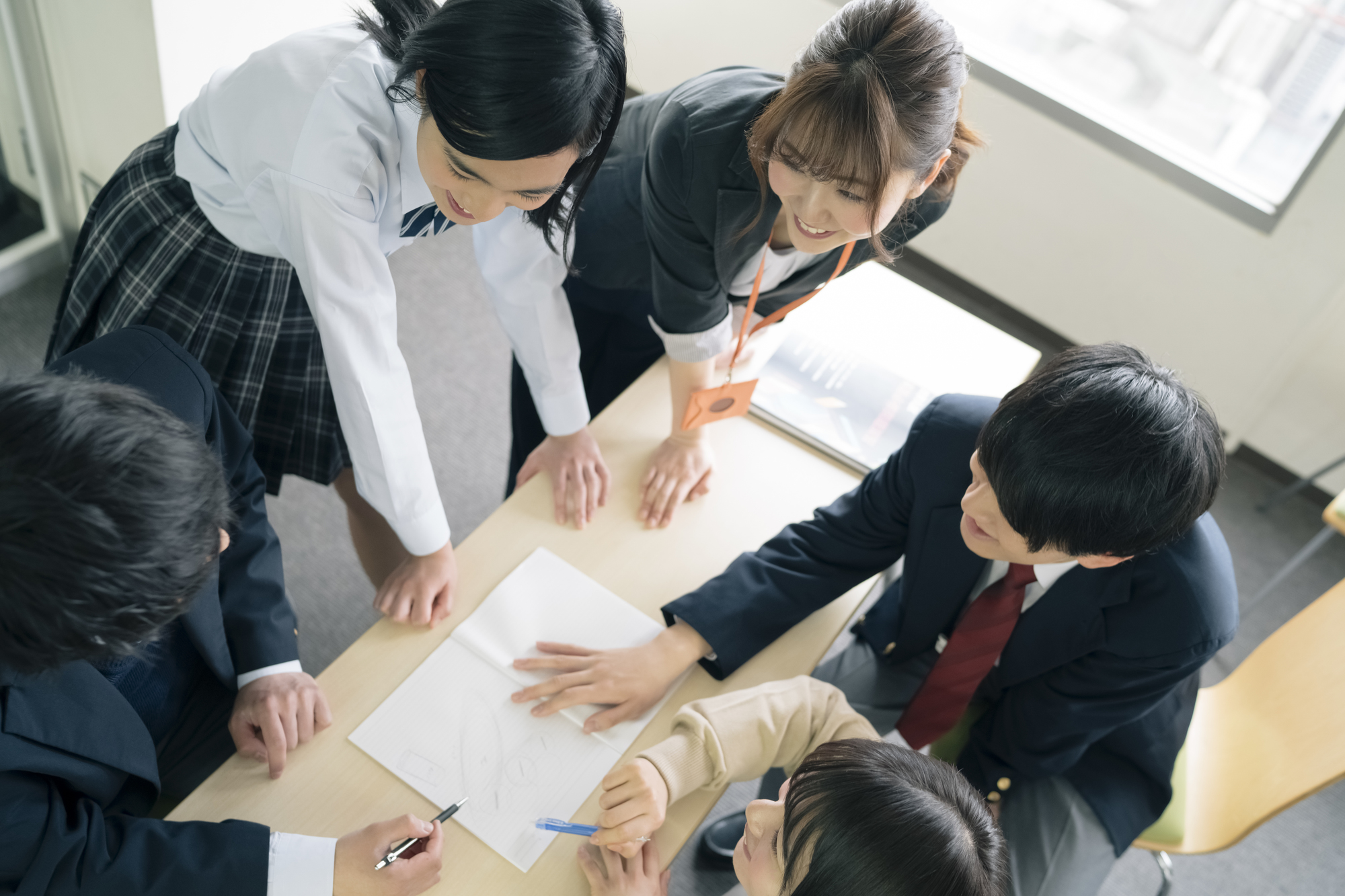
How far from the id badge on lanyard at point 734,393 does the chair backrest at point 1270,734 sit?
0.88m

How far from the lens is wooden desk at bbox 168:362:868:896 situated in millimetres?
1062

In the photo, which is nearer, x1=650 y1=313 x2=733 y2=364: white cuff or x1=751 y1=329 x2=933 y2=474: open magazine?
x1=650 y1=313 x2=733 y2=364: white cuff

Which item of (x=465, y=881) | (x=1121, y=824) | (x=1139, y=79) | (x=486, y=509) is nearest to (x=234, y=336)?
(x=465, y=881)

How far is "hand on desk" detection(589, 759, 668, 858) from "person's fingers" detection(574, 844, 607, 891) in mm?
13

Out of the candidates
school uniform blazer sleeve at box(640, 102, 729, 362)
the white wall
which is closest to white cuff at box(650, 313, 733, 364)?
school uniform blazer sleeve at box(640, 102, 729, 362)

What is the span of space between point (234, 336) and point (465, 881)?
0.81 meters

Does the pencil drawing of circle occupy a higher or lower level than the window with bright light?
lower

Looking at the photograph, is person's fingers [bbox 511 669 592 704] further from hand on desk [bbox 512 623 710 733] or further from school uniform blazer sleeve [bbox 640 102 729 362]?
school uniform blazer sleeve [bbox 640 102 729 362]

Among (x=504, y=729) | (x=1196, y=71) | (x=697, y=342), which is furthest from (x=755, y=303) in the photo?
(x=1196, y=71)

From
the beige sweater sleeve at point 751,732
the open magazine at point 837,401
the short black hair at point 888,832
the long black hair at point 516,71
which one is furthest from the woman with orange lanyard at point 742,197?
the short black hair at point 888,832

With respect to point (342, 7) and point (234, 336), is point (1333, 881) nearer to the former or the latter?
point (234, 336)

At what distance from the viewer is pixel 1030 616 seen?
135 cm

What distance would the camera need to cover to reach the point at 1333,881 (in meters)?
2.02

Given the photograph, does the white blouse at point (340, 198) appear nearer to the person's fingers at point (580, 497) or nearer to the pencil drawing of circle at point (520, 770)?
the person's fingers at point (580, 497)
